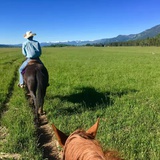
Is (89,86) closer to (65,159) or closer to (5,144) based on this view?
(5,144)

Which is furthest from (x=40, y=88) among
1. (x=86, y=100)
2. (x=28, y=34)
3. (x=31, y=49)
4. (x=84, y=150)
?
(x=84, y=150)

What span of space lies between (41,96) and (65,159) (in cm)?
446

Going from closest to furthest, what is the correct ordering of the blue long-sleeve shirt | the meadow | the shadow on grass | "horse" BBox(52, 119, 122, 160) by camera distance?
"horse" BBox(52, 119, 122, 160), the meadow, the blue long-sleeve shirt, the shadow on grass

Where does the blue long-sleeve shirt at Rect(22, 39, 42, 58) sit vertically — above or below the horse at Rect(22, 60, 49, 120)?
above

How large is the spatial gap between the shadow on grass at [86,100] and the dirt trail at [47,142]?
809mm

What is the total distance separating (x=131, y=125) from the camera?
5539mm

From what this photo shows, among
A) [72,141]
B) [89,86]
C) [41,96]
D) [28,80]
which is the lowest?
[89,86]

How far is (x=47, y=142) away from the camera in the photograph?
4988 millimetres

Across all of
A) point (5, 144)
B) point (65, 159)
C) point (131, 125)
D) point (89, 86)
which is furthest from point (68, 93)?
point (65, 159)

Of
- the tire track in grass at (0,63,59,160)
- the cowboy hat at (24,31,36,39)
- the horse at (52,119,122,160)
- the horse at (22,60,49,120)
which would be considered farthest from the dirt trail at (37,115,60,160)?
the horse at (52,119,122,160)

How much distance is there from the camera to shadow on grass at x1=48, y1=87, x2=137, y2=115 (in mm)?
6879

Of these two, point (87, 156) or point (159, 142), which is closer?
point (87, 156)

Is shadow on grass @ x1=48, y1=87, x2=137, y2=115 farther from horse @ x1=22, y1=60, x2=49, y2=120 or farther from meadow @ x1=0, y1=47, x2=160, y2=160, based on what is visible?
horse @ x1=22, y1=60, x2=49, y2=120

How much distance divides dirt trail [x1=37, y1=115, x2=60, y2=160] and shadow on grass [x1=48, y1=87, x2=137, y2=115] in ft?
2.65
